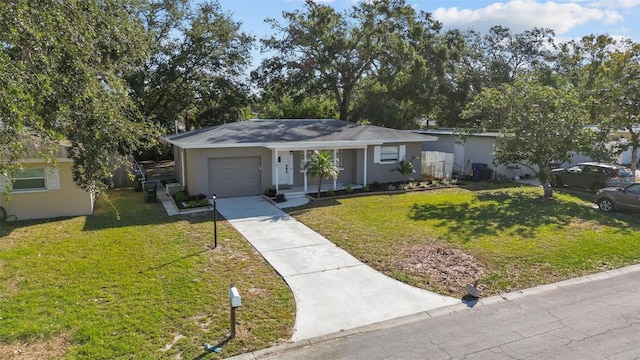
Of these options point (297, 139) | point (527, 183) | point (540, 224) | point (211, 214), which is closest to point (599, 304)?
point (540, 224)

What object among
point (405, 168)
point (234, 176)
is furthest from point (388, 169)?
point (234, 176)

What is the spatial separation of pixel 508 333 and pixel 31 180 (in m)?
15.3

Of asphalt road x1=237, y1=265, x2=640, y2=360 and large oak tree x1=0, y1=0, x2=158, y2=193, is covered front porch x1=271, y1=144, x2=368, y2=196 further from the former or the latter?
asphalt road x1=237, y1=265, x2=640, y2=360

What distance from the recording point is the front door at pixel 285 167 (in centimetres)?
1875

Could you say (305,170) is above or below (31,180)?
below

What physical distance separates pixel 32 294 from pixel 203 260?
11.0 feet

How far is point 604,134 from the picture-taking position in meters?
16.0

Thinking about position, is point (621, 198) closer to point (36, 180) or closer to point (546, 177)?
point (546, 177)

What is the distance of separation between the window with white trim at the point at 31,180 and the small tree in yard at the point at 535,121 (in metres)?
17.1

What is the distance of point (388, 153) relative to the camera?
20656mm

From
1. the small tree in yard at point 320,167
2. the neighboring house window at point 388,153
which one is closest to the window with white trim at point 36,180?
the small tree in yard at point 320,167

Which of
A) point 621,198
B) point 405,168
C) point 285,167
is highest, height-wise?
point 285,167

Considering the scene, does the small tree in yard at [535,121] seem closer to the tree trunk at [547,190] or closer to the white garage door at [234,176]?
the tree trunk at [547,190]

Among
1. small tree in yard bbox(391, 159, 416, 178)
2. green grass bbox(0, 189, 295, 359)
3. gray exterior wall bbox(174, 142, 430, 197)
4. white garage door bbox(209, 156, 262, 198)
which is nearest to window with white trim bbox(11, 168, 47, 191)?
green grass bbox(0, 189, 295, 359)
